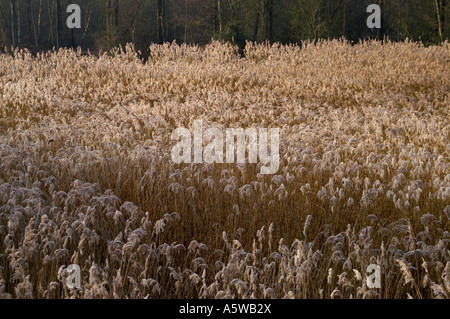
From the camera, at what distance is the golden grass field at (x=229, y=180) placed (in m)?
2.21

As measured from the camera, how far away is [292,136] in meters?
4.92

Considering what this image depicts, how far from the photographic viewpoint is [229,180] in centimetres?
293

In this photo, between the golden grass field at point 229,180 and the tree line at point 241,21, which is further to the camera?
the tree line at point 241,21

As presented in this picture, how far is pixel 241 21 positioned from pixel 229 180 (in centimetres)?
1735

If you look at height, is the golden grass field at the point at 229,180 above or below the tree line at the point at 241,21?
below

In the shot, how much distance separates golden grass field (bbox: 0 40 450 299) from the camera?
221cm

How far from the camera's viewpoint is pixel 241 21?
752 inches

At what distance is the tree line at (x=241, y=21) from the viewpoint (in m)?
21.2

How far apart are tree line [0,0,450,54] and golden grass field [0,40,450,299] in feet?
23.2

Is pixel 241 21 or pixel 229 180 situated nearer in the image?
pixel 229 180

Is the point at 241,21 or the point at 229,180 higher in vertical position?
the point at 241,21

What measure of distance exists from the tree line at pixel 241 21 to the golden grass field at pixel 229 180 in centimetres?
707
